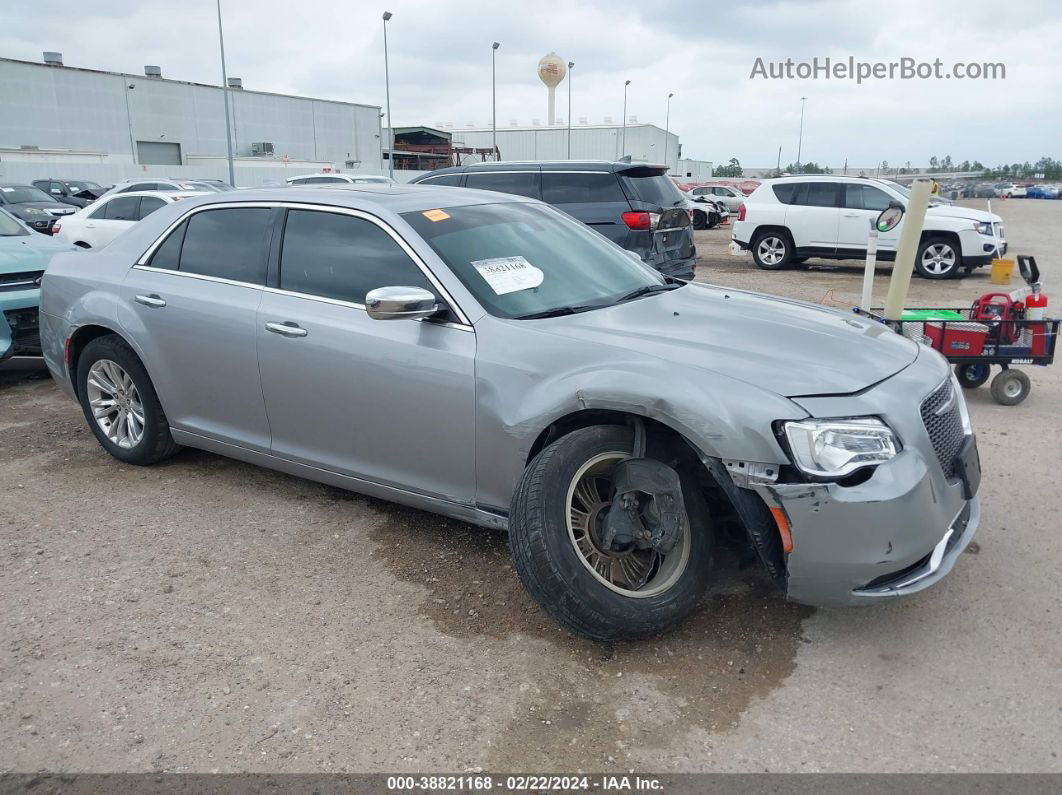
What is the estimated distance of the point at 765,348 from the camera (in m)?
3.28

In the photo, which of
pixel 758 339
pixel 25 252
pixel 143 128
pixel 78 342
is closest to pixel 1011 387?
pixel 758 339

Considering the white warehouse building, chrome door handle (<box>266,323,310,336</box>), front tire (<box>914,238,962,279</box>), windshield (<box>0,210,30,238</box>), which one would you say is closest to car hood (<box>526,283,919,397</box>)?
chrome door handle (<box>266,323,310,336</box>)

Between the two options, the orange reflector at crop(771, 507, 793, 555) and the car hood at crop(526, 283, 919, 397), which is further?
the car hood at crop(526, 283, 919, 397)

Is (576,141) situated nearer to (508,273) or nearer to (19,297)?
(19,297)

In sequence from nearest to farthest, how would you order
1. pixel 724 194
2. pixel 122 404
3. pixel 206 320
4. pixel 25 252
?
1. pixel 206 320
2. pixel 122 404
3. pixel 25 252
4. pixel 724 194

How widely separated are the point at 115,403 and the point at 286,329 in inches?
67.8

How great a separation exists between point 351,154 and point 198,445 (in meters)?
67.3

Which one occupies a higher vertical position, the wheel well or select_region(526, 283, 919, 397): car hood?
select_region(526, 283, 919, 397): car hood

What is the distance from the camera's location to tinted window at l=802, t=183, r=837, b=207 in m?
15.3

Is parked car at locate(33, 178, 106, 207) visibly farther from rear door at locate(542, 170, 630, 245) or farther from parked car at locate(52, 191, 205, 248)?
rear door at locate(542, 170, 630, 245)

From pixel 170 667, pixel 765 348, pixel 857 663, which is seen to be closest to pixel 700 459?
pixel 765 348

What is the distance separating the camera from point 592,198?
32.8 feet

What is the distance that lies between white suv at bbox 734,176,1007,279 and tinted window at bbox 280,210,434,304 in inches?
470

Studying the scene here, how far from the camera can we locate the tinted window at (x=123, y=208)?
46.0 ft
